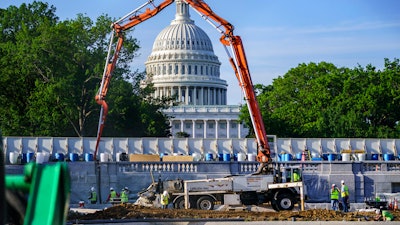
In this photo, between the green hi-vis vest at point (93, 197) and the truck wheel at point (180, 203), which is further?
the green hi-vis vest at point (93, 197)

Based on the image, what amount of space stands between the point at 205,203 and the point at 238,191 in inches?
60.0

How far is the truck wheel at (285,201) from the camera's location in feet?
133

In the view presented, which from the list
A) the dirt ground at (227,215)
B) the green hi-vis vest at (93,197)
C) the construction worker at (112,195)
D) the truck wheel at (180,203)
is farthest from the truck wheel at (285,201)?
the green hi-vis vest at (93,197)

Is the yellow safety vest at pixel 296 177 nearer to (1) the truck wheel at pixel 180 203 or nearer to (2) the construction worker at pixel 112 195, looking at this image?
(1) the truck wheel at pixel 180 203

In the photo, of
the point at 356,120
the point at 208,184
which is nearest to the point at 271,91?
the point at 356,120

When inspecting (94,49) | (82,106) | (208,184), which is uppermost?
(94,49)

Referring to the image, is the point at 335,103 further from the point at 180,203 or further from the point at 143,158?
the point at 180,203

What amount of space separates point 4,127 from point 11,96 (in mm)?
5054

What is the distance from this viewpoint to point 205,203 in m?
41.4

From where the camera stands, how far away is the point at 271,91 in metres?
124

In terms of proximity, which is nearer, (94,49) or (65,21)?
(94,49)

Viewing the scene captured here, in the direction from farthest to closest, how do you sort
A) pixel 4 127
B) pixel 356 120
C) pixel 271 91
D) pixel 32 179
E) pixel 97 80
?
pixel 271 91 < pixel 356 120 < pixel 97 80 < pixel 4 127 < pixel 32 179

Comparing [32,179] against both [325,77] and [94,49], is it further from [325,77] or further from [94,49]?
[325,77]

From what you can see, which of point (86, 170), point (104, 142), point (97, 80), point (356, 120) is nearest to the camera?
point (86, 170)
